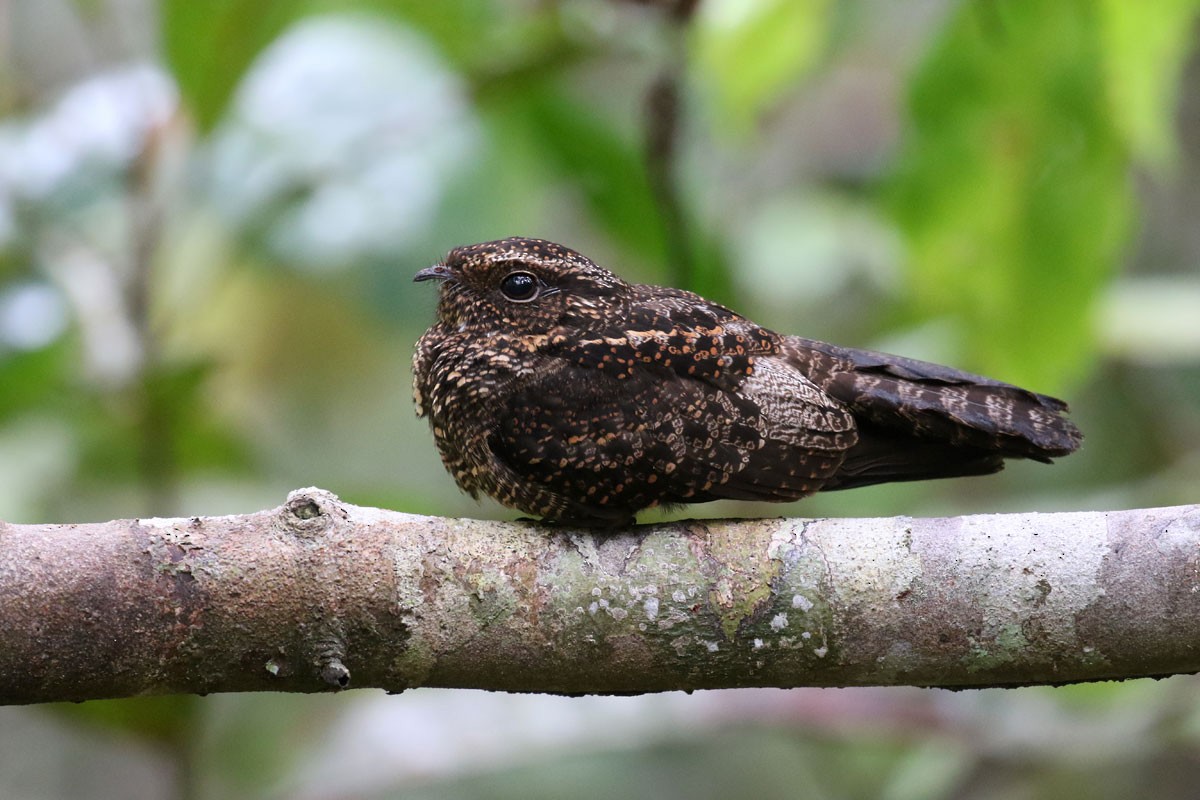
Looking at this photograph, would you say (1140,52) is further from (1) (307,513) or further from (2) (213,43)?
(2) (213,43)

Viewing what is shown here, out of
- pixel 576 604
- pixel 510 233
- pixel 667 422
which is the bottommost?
pixel 576 604

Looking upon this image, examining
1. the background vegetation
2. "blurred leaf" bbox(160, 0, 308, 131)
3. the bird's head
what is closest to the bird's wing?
the bird's head

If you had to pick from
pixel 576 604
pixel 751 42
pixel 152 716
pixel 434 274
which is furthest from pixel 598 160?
pixel 576 604

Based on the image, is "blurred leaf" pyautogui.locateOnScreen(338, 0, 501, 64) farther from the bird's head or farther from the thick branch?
the thick branch

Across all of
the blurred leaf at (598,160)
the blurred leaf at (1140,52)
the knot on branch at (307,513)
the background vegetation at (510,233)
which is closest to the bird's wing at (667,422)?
Answer: the knot on branch at (307,513)

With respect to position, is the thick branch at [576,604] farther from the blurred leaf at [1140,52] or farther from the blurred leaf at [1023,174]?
the blurred leaf at [1023,174]
